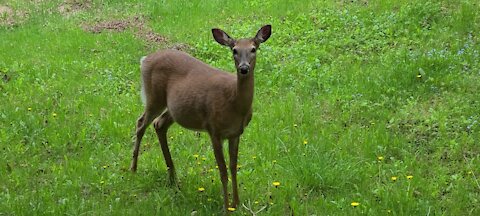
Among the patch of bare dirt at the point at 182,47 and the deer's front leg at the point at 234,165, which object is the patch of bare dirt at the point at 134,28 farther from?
the deer's front leg at the point at 234,165

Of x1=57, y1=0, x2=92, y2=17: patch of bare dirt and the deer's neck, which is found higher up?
the deer's neck

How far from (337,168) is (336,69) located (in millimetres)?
3300

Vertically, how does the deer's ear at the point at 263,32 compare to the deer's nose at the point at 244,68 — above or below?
above

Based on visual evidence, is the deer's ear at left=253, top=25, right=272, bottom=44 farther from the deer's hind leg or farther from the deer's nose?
the deer's hind leg

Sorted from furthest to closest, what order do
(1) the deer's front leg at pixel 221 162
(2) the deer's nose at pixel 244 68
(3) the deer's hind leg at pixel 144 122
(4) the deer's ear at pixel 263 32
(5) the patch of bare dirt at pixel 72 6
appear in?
(5) the patch of bare dirt at pixel 72 6, (3) the deer's hind leg at pixel 144 122, (1) the deer's front leg at pixel 221 162, (4) the deer's ear at pixel 263 32, (2) the deer's nose at pixel 244 68

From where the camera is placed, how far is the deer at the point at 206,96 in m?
5.38

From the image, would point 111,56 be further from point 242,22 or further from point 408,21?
point 408,21

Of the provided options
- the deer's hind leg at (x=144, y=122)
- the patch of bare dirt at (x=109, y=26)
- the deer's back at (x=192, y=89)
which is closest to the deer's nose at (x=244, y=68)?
the deer's back at (x=192, y=89)

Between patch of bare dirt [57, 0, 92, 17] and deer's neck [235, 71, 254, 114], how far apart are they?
9.37m

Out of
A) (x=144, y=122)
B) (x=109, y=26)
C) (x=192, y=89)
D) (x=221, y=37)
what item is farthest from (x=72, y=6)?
(x=221, y=37)

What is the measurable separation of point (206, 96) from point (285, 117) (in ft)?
7.04

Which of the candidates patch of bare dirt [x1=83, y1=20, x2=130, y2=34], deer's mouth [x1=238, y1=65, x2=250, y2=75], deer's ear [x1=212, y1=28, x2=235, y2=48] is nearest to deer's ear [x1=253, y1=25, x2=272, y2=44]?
deer's ear [x1=212, y1=28, x2=235, y2=48]

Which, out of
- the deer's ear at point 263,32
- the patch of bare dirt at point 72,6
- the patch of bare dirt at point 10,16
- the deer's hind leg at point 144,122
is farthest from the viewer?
the patch of bare dirt at point 72,6

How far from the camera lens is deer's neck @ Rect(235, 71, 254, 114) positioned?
17.5ft
